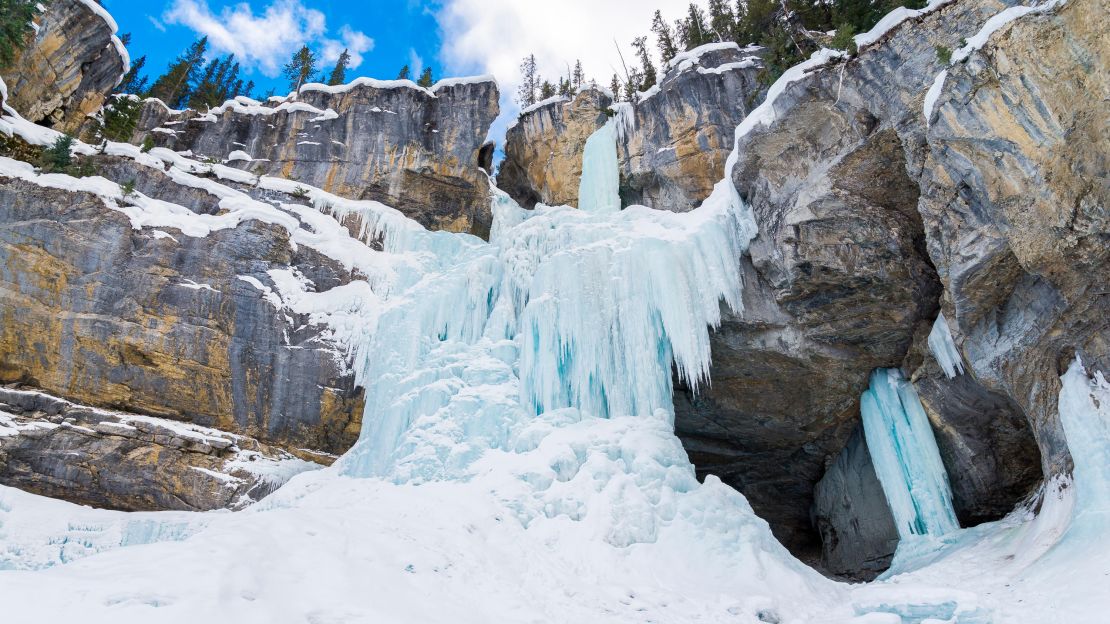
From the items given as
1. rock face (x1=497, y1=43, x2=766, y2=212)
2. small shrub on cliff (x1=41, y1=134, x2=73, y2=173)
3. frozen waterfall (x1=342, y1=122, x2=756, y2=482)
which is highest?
rock face (x1=497, y1=43, x2=766, y2=212)

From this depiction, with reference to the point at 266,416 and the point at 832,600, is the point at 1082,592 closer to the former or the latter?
the point at 832,600

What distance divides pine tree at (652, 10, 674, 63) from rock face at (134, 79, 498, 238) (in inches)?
450

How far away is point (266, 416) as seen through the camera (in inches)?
559

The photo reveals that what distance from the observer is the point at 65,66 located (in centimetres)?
1856

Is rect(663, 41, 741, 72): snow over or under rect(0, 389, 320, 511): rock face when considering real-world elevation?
over

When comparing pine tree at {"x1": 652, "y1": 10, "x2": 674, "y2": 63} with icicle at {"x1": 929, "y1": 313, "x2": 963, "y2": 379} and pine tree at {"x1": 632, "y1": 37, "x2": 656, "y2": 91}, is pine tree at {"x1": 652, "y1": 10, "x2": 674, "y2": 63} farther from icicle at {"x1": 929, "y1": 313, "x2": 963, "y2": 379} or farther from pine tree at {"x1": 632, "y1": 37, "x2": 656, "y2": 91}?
icicle at {"x1": 929, "y1": 313, "x2": 963, "y2": 379}

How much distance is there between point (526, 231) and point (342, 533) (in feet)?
32.0

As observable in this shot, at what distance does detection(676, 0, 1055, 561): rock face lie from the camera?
10.8m

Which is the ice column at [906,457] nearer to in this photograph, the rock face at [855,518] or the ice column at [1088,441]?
the rock face at [855,518]

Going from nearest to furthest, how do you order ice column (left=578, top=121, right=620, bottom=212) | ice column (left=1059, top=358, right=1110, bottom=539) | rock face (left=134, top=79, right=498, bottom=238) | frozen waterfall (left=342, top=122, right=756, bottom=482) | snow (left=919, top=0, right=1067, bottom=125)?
1. ice column (left=1059, top=358, right=1110, bottom=539)
2. snow (left=919, top=0, right=1067, bottom=125)
3. frozen waterfall (left=342, top=122, right=756, bottom=482)
4. ice column (left=578, top=121, right=620, bottom=212)
5. rock face (left=134, top=79, right=498, bottom=238)

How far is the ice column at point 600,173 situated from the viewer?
19502 mm

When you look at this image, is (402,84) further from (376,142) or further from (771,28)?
(771,28)

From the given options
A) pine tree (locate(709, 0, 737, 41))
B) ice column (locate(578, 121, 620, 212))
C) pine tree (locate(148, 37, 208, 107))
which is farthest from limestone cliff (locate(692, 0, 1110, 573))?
pine tree (locate(148, 37, 208, 107))

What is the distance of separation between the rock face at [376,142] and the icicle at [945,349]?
1338cm
